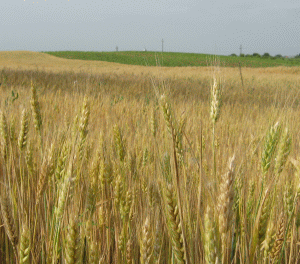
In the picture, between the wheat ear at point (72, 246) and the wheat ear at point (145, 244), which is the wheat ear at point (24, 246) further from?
the wheat ear at point (145, 244)

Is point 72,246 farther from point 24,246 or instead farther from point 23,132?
point 23,132

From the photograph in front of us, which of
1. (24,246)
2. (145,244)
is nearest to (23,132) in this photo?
(24,246)

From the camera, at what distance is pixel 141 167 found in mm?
1509

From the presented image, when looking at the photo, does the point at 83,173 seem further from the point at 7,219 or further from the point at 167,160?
the point at 7,219

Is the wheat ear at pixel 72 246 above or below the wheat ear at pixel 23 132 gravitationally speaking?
below

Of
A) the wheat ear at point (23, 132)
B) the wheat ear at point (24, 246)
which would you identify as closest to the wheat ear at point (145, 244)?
the wheat ear at point (24, 246)

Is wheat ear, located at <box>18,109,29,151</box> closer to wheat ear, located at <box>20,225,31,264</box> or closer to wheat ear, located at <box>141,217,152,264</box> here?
wheat ear, located at <box>20,225,31,264</box>

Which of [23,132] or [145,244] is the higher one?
[23,132]

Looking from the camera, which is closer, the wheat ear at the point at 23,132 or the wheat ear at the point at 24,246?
the wheat ear at the point at 24,246

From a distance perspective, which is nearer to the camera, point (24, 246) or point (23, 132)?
point (24, 246)

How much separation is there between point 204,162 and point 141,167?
0.34 metres

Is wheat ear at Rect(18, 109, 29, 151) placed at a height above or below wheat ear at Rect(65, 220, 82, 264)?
above

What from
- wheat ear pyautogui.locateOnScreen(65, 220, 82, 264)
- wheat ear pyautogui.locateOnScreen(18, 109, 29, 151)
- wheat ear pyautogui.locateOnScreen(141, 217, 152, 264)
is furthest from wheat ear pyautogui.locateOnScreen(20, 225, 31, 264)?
wheat ear pyautogui.locateOnScreen(18, 109, 29, 151)

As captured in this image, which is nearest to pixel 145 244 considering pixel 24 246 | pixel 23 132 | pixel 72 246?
pixel 72 246
